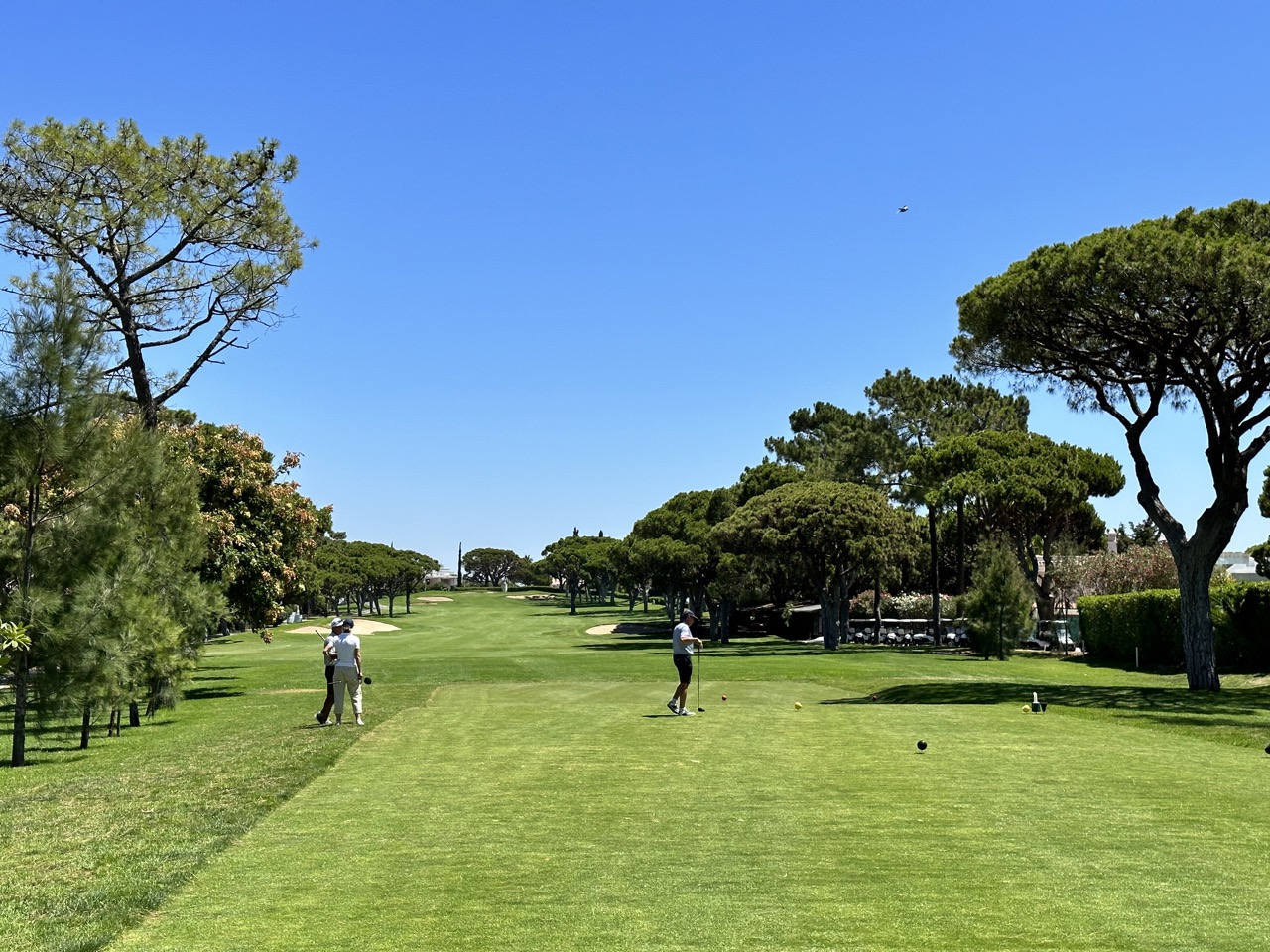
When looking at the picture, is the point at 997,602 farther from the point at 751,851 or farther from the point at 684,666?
the point at 751,851

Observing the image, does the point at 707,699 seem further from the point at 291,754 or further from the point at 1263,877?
the point at 1263,877

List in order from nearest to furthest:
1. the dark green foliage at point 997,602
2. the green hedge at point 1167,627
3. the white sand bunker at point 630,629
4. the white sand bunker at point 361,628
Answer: the green hedge at point 1167,627 → the dark green foliage at point 997,602 → the white sand bunker at point 630,629 → the white sand bunker at point 361,628

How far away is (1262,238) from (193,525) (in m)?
28.0

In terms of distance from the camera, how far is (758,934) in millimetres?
7312

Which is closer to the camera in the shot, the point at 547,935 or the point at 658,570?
the point at 547,935

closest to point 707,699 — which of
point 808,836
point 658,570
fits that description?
point 808,836

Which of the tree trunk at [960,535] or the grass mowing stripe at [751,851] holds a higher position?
the tree trunk at [960,535]

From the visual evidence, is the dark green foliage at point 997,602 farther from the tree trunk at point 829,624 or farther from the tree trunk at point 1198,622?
the tree trunk at point 1198,622

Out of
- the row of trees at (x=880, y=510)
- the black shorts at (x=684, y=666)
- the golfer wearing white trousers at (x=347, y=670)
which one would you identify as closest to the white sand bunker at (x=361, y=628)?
the row of trees at (x=880, y=510)

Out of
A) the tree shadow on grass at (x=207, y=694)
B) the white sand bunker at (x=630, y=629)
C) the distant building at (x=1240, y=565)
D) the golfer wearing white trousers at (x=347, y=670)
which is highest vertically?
the distant building at (x=1240, y=565)

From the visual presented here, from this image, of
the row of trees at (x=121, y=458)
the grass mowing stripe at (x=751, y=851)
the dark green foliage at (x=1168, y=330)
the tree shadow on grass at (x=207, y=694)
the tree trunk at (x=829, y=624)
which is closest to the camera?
the grass mowing stripe at (x=751, y=851)

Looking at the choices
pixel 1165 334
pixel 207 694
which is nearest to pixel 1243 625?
pixel 1165 334

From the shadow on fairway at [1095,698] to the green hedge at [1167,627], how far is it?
27.5 ft

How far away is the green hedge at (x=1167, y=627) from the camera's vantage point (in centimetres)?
4188
